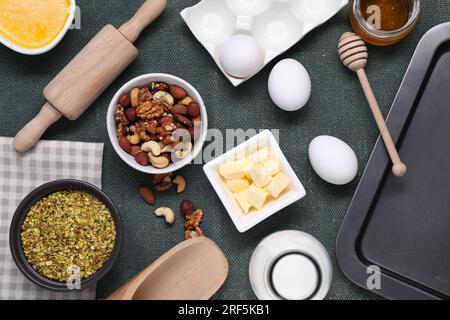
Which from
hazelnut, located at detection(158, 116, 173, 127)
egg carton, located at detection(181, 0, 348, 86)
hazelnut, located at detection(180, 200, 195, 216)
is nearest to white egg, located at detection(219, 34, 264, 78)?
egg carton, located at detection(181, 0, 348, 86)

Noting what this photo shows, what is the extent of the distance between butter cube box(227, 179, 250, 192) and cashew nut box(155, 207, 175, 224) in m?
0.13

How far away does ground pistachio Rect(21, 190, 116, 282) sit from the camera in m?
1.07

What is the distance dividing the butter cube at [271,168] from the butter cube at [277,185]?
13mm

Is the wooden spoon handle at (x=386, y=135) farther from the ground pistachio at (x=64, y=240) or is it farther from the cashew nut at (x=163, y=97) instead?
the ground pistachio at (x=64, y=240)

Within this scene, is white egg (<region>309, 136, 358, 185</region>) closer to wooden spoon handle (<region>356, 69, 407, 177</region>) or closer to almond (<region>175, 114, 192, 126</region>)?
wooden spoon handle (<region>356, 69, 407, 177</region>)

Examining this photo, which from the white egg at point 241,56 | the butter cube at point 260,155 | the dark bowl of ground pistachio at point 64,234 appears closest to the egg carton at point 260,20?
the white egg at point 241,56

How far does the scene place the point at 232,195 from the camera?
3.63ft

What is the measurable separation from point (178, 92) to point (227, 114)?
0.41ft

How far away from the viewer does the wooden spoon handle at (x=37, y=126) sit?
111 cm

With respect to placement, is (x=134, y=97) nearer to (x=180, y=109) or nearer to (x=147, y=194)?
(x=180, y=109)
